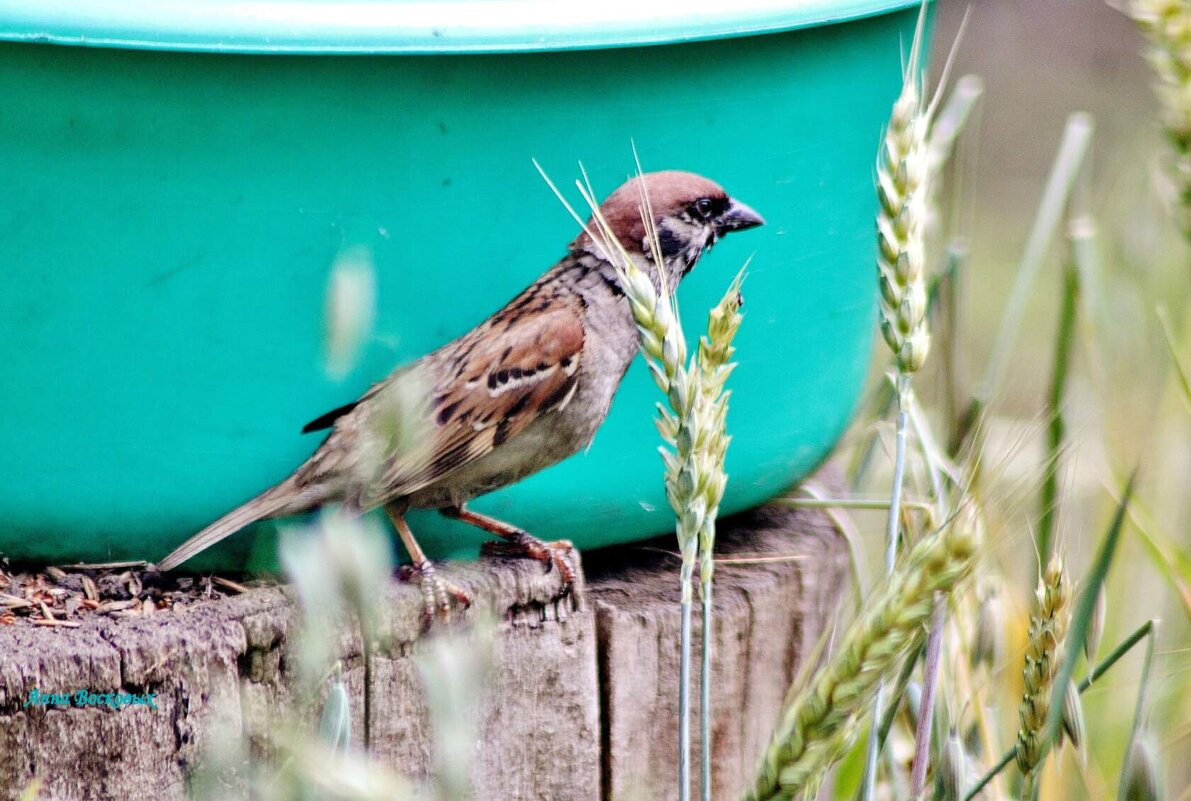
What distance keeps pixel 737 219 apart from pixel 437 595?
1.79 feet

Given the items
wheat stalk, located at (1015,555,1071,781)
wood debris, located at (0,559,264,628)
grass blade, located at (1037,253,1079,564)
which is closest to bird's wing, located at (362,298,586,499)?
wood debris, located at (0,559,264,628)

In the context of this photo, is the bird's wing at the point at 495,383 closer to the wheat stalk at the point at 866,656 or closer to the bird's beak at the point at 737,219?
the bird's beak at the point at 737,219

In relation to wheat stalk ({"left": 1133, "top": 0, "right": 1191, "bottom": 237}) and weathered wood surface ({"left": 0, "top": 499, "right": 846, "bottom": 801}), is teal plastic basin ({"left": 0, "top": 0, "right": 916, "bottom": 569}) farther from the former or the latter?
wheat stalk ({"left": 1133, "top": 0, "right": 1191, "bottom": 237})

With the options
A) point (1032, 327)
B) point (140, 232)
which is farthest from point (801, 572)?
point (1032, 327)

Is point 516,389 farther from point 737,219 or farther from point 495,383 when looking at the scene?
point 737,219

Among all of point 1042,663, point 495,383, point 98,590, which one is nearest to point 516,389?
point 495,383

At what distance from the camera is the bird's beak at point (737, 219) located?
178 cm

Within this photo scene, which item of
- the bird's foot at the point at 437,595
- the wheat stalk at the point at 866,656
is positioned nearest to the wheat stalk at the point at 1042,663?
the wheat stalk at the point at 866,656

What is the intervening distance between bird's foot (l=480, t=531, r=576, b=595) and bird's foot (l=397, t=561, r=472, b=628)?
0.10 m

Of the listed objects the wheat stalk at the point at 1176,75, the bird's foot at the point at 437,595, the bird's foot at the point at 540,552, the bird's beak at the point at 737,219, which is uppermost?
the wheat stalk at the point at 1176,75

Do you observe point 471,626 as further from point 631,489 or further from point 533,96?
point 533,96

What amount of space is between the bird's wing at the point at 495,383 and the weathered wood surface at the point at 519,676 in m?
0.17

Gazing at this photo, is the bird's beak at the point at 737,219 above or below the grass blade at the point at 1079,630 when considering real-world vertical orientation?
above

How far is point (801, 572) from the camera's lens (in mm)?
2166
